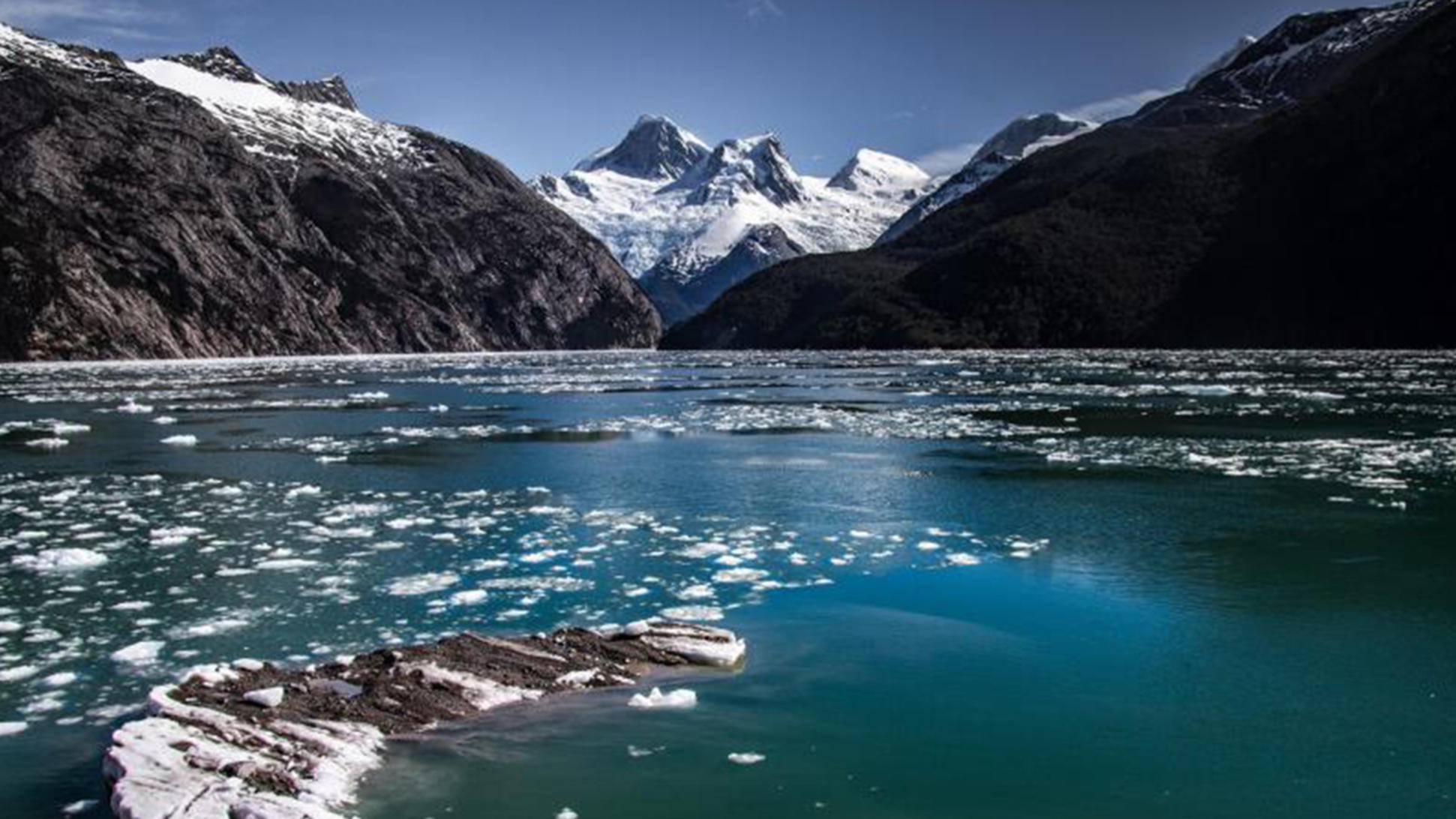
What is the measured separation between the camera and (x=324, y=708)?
11.6m

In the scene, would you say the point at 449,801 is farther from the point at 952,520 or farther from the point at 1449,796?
the point at 952,520

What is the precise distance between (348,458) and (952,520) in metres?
21.6

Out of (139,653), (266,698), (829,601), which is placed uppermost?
(266,698)

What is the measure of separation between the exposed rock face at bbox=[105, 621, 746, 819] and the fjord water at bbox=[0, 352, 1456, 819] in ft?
1.58

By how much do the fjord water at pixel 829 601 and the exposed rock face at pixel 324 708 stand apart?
19.0 inches

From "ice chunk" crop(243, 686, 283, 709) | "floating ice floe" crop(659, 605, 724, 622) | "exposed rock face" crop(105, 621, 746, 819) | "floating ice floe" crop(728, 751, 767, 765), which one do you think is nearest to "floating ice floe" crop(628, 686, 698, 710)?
"exposed rock face" crop(105, 621, 746, 819)

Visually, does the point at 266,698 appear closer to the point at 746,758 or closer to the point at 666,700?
the point at 666,700

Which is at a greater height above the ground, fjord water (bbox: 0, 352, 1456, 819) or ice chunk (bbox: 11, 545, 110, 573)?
ice chunk (bbox: 11, 545, 110, 573)

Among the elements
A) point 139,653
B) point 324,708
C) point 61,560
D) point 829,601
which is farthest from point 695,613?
point 61,560

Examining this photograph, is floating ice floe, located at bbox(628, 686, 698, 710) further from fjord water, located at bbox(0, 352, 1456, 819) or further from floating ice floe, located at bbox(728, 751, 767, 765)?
floating ice floe, located at bbox(728, 751, 767, 765)

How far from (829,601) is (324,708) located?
26.3ft

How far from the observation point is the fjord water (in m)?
10.3

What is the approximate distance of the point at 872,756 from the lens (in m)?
10.7

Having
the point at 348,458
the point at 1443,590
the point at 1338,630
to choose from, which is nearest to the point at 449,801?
the point at 1338,630
